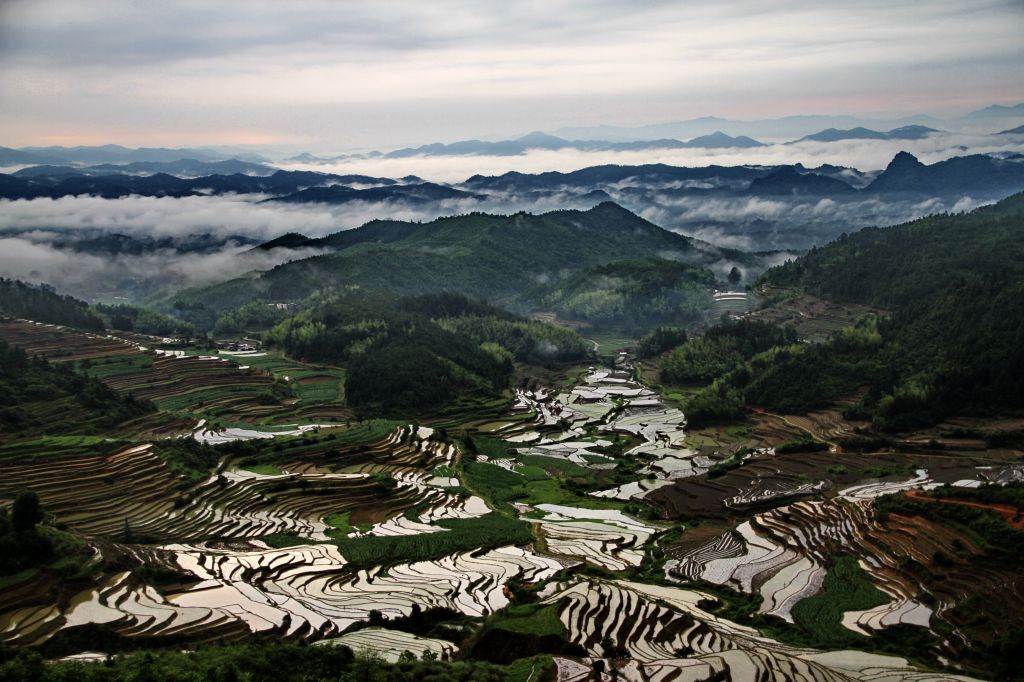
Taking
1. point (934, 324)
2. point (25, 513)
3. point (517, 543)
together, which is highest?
point (25, 513)

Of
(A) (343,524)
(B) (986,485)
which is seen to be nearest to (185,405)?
(A) (343,524)

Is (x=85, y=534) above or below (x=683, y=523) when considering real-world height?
above

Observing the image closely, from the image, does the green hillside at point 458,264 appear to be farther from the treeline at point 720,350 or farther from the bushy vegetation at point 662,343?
the treeline at point 720,350

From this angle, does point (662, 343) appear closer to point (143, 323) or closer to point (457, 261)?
point (143, 323)

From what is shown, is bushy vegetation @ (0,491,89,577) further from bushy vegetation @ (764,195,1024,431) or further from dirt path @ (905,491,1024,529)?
bushy vegetation @ (764,195,1024,431)

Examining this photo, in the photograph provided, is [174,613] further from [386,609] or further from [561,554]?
[561,554]

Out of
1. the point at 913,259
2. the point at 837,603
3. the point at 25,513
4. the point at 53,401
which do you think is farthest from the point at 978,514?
the point at 913,259

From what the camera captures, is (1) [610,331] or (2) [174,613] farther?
(1) [610,331]
